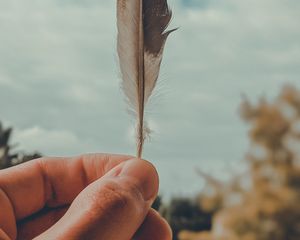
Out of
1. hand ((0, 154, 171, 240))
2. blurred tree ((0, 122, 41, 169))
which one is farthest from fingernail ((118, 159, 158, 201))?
blurred tree ((0, 122, 41, 169))

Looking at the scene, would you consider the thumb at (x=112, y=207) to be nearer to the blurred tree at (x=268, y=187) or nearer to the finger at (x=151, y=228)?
the finger at (x=151, y=228)

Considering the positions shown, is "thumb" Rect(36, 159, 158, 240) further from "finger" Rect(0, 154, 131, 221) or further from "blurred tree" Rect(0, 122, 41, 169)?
"blurred tree" Rect(0, 122, 41, 169)

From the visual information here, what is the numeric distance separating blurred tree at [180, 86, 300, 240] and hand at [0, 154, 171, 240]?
4932 mm

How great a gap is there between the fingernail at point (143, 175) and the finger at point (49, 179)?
7cm

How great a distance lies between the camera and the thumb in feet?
1.83

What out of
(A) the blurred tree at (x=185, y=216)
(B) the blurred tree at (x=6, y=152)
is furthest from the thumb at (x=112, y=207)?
(A) the blurred tree at (x=185, y=216)

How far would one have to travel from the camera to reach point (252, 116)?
21.8ft

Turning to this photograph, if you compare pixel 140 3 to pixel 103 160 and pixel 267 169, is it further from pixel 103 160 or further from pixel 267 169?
pixel 267 169

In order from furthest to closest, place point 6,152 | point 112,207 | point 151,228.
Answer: point 6,152
point 151,228
point 112,207

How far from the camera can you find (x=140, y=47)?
0.79 metres

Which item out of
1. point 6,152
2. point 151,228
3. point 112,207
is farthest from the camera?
point 6,152

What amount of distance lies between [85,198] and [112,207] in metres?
0.03

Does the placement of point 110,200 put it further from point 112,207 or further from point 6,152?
point 6,152

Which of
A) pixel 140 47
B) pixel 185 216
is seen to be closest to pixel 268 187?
pixel 185 216
